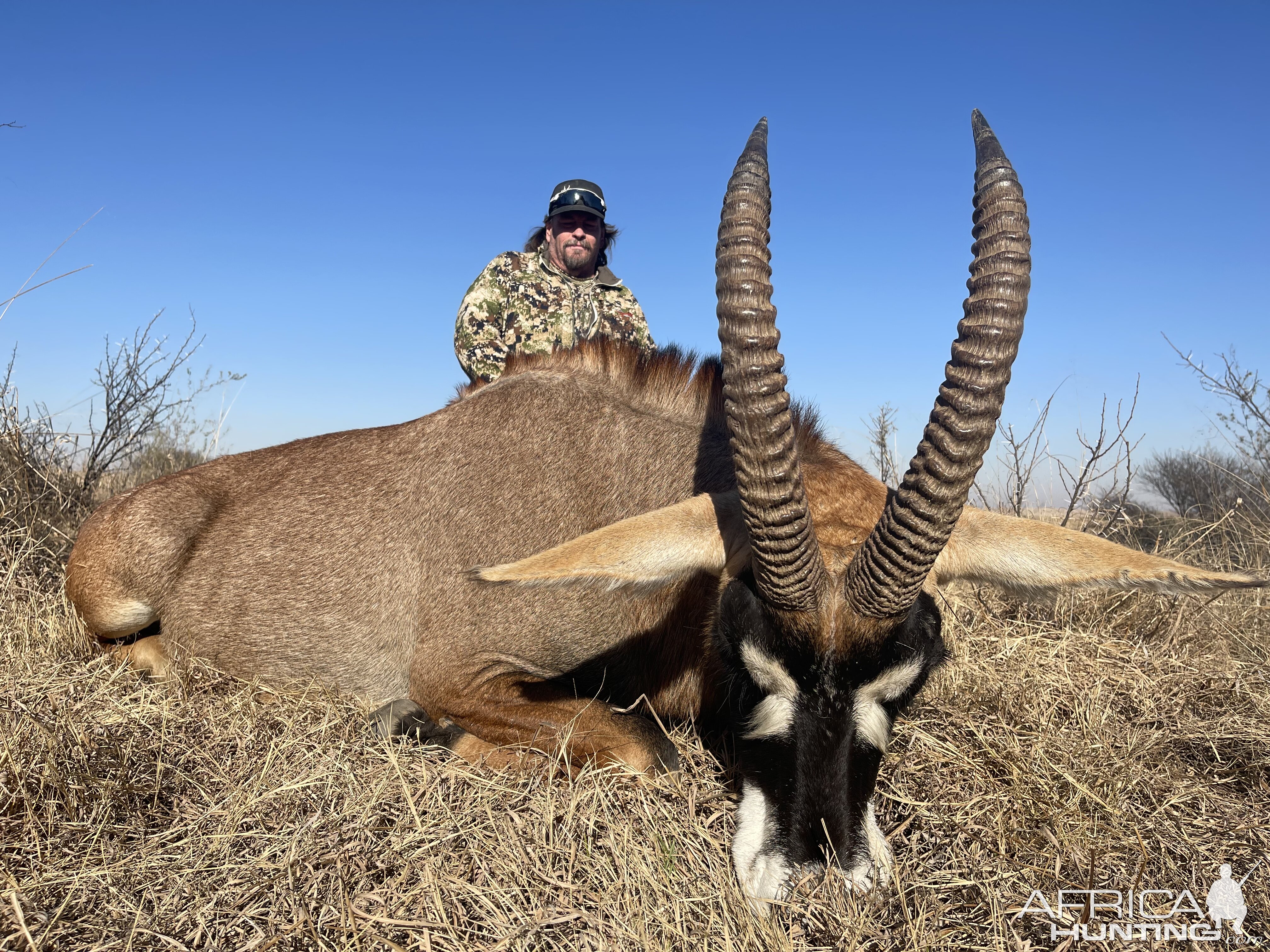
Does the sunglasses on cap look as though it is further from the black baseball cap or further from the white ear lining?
the white ear lining

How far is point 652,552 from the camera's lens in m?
3.45

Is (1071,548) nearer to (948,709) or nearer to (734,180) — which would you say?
(948,709)

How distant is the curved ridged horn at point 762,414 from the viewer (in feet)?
10.4

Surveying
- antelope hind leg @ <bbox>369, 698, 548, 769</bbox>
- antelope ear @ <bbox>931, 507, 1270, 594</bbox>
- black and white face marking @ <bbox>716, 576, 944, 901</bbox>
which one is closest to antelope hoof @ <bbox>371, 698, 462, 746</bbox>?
antelope hind leg @ <bbox>369, 698, 548, 769</bbox>

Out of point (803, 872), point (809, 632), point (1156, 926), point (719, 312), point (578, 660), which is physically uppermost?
point (719, 312)

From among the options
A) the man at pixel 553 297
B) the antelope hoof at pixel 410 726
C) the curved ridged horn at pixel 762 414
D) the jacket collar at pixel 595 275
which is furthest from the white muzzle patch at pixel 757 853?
the jacket collar at pixel 595 275

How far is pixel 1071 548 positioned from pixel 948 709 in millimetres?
1601

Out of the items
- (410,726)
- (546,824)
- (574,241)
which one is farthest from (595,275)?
(546,824)

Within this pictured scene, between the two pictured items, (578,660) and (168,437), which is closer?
(578,660)

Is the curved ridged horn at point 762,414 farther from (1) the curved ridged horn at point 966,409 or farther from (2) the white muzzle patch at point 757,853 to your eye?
(2) the white muzzle patch at point 757,853

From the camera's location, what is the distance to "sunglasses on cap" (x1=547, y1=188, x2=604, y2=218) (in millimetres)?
9188

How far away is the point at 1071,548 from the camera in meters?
3.41

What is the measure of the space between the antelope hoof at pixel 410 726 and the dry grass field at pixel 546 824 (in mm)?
166

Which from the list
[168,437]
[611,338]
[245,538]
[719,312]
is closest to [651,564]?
[719,312]
